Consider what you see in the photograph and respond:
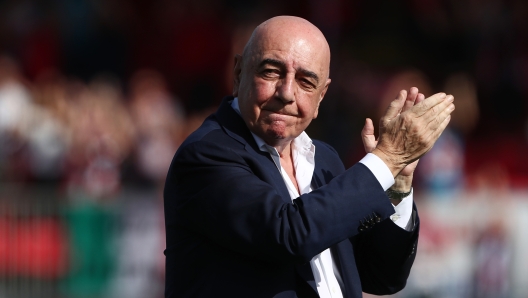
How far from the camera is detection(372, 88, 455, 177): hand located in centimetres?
354

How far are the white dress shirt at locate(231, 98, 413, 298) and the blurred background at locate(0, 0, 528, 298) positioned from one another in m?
6.14

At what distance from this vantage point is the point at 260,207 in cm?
336

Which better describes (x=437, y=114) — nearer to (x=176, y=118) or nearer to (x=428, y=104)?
(x=428, y=104)

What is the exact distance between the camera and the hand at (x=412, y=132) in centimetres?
354

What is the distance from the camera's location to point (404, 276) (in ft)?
13.2

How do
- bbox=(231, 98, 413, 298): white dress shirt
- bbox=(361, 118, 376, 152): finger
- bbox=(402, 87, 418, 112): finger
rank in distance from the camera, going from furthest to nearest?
bbox=(361, 118, 376, 152): finger → bbox=(402, 87, 418, 112): finger → bbox=(231, 98, 413, 298): white dress shirt

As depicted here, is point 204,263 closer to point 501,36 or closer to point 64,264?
point 64,264

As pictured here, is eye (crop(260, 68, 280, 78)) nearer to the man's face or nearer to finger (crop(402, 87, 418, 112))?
the man's face

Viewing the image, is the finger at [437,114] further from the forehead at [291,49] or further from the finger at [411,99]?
the forehead at [291,49]

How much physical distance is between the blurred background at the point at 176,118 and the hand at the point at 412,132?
6.56 meters

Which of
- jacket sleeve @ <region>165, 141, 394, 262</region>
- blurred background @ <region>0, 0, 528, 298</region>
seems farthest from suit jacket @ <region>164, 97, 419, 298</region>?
blurred background @ <region>0, 0, 528, 298</region>

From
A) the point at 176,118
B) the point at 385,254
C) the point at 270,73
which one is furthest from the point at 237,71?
the point at 176,118

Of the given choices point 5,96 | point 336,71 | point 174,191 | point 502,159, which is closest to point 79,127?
point 5,96

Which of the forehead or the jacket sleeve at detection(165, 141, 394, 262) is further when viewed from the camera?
the forehead
